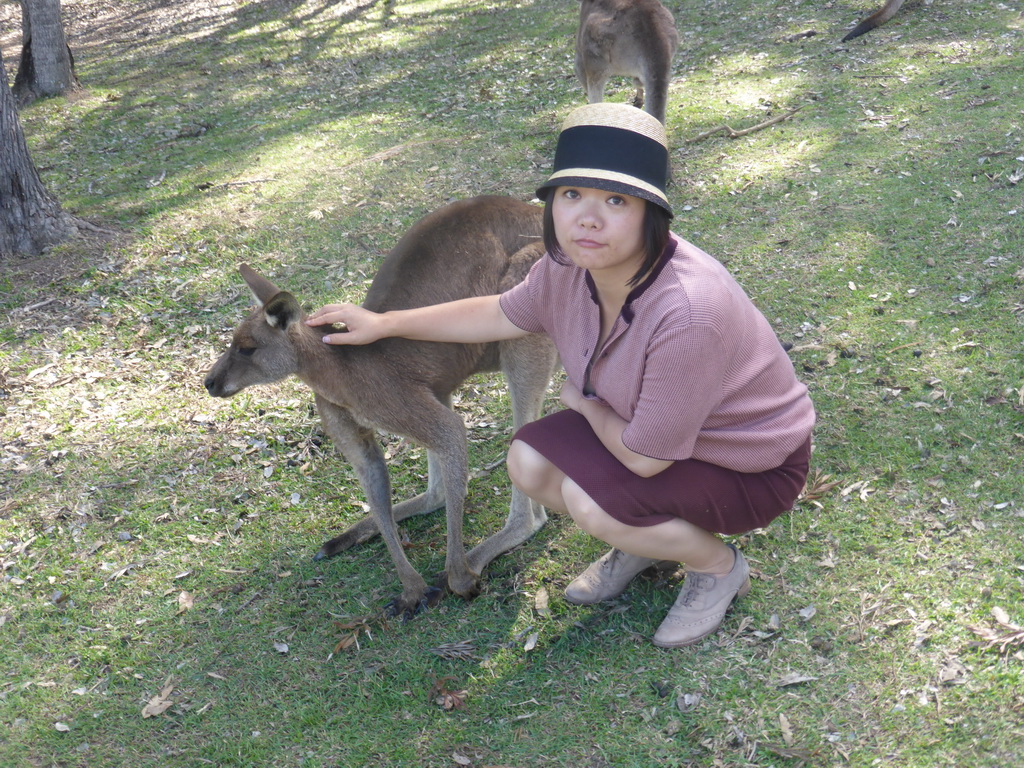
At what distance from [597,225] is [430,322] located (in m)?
0.88

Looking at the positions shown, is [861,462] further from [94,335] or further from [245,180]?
[245,180]

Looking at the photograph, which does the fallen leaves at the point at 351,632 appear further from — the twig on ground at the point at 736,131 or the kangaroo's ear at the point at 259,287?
the twig on ground at the point at 736,131

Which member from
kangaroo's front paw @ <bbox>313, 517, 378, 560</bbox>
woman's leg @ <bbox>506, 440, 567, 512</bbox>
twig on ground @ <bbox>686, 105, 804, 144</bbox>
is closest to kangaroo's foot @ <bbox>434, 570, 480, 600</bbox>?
kangaroo's front paw @ <bbox>313, 517, 378, 560</bbox>

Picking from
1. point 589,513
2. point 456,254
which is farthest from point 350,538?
point 589,513

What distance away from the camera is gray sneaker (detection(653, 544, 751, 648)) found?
2707 millimetres

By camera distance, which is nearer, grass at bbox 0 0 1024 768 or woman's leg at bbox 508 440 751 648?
woman's leg at bbox 508 440 751 648

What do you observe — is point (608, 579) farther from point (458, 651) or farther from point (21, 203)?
point (21, 203)

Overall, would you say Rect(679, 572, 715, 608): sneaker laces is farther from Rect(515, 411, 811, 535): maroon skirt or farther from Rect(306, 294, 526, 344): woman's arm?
Rect(306, 294, 526, 344): woman's arm

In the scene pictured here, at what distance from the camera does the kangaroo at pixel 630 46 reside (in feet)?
19.0

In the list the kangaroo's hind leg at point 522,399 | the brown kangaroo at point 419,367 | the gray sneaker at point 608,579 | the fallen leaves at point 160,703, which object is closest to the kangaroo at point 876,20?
the brown kangaroo at point 419,367

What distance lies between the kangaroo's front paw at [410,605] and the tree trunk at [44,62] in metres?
7.18

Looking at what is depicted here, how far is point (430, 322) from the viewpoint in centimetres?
284

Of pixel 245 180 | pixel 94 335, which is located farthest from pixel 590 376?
pixel 245 180

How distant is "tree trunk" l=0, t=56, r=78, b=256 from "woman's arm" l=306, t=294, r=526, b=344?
131 inches
